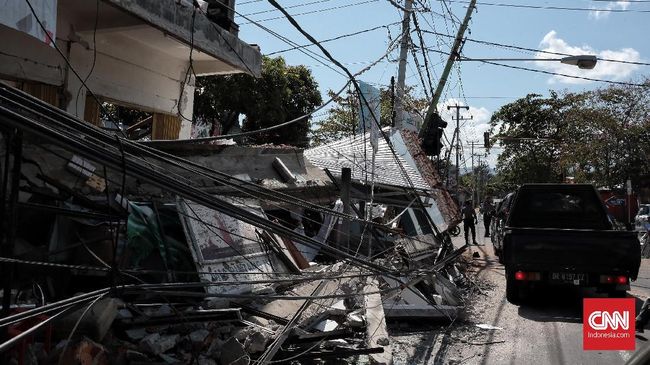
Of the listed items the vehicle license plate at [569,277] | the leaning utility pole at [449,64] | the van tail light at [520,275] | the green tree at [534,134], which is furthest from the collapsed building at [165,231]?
the green tree at [534,134]

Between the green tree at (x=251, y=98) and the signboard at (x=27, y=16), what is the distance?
12887 mm

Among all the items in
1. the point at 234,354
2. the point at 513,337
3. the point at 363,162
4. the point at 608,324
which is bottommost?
the point at 513,337

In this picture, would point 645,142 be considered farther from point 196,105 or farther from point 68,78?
point 68,78

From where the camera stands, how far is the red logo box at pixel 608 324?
5993 mm

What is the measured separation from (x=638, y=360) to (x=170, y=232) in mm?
6143

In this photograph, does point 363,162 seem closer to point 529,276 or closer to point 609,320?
point 529,276

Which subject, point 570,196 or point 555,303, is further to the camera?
point 570,196

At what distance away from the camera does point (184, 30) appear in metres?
8.27

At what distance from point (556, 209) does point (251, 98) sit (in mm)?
11790

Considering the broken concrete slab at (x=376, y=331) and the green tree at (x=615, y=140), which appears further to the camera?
the green tree at (x=615, y=140)

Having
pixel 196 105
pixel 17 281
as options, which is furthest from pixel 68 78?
pixel 196 105

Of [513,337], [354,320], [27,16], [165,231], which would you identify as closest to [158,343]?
[354,320]

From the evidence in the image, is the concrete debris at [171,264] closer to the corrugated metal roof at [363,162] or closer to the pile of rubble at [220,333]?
the pile of rubble at [220,333]

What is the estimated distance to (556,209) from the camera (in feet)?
32.6
